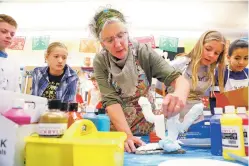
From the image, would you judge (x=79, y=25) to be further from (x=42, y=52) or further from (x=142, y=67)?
(x=142, y=67)

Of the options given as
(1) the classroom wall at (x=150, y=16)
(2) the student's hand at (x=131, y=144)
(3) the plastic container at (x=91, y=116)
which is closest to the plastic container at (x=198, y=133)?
(2) the student's hand at (x=131, y=144)

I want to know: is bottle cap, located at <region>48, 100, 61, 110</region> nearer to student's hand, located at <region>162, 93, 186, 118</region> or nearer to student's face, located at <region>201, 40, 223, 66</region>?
student's hand, located at <region>162, 93, 186, 118</region>

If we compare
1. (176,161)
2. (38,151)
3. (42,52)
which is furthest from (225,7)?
(38,151)

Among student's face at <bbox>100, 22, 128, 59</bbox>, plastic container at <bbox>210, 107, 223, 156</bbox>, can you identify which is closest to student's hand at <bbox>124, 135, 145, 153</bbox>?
plastic container at <bbox>210, 107, 223, 156</bbox>

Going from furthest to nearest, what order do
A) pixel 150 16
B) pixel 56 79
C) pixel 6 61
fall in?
pixel 150 16 < pixel 56 79 < pixel 6 61

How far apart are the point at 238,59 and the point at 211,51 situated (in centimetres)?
25

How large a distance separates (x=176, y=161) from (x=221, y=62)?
48.4 inches

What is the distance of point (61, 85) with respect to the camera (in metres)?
1.99

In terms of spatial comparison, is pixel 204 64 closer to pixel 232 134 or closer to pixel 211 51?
pixel 211 51

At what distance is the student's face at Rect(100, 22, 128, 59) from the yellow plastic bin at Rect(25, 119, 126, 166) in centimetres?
73

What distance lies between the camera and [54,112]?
635 millimetres

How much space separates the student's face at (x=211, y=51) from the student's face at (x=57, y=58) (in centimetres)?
109

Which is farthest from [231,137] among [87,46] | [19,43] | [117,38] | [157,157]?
[19,43]

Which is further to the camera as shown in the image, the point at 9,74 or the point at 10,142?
the point at 9,74
